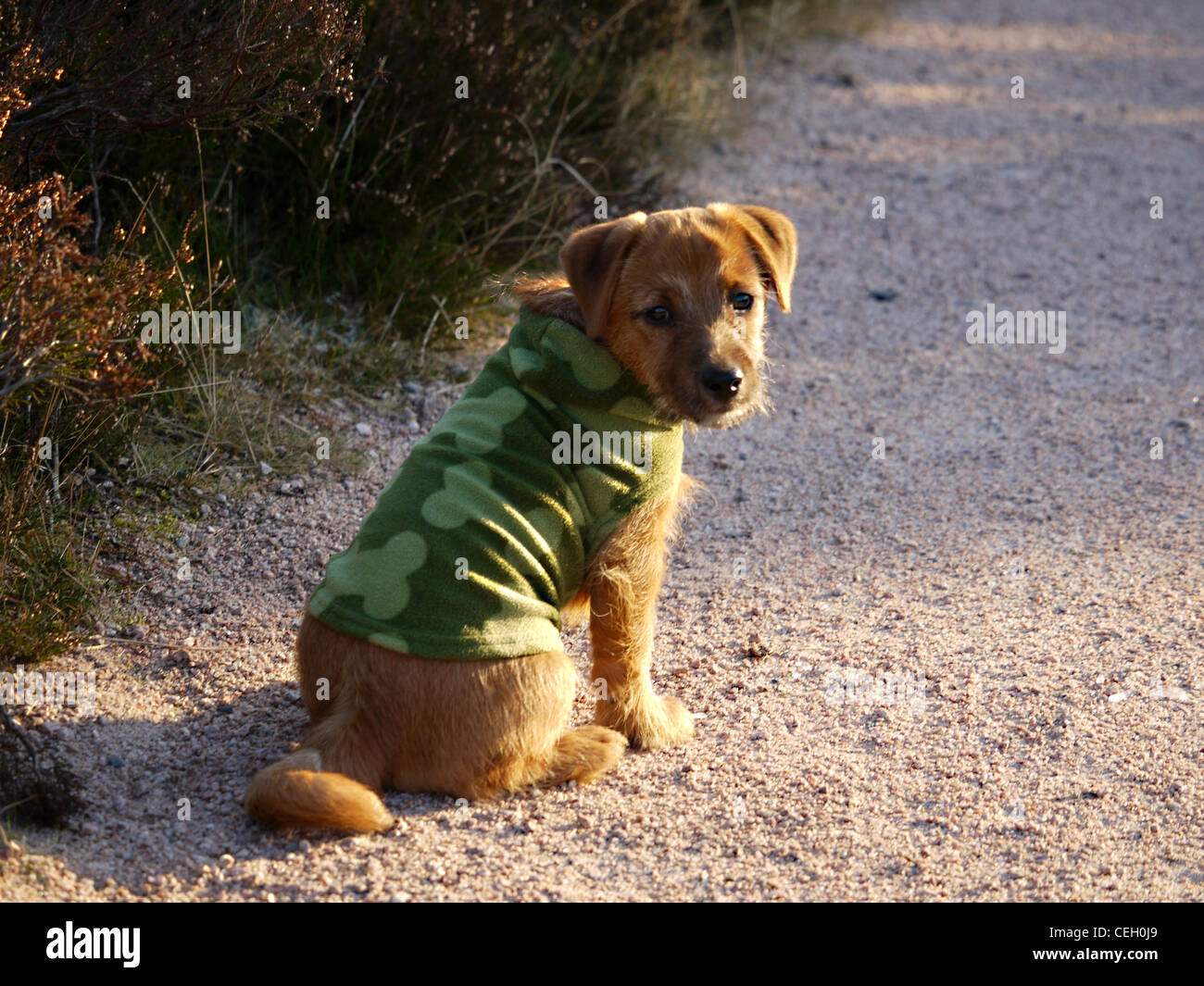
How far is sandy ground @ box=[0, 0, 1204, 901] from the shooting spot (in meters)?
3.61

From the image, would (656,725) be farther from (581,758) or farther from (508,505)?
(508,505)

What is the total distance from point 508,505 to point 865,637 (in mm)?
1849

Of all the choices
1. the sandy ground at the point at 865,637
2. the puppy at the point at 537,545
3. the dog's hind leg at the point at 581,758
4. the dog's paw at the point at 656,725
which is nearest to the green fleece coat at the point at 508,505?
the puppy at the point at 537,545

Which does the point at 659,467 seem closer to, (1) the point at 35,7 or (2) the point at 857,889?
(2) the point at 857,889

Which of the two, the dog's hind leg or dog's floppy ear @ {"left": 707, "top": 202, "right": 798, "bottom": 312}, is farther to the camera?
dog's floppy ear @ {"left": 707, "top": 202, "right": 798, "bottom": 312}

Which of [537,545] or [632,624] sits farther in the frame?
[632,624]

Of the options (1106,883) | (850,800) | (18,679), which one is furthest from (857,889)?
(18,679)

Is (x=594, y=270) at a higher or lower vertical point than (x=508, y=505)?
higher

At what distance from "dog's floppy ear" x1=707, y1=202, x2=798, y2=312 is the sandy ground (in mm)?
1468

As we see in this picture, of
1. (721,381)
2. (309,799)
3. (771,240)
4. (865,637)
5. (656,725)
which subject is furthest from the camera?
(865,637)

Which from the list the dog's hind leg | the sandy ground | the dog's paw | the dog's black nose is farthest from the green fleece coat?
the sandy ground

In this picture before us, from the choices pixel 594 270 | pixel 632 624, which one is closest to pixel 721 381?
pixel 594 270

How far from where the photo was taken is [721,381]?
3949 millimetres

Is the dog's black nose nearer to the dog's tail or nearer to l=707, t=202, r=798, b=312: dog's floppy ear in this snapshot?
l=707, t=202, r=798, b=312: dog's floppy ear
